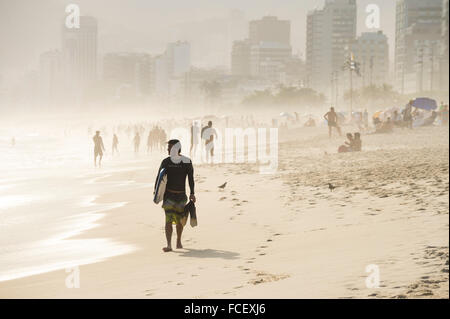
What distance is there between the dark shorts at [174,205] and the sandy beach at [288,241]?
0.49 metres

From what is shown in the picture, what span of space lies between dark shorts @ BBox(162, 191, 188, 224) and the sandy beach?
491mm

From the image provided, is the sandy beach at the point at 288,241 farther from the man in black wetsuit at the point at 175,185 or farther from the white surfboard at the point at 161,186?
the white surfboard at the point at 161,186

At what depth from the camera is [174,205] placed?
984 cm

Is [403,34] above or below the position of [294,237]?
above

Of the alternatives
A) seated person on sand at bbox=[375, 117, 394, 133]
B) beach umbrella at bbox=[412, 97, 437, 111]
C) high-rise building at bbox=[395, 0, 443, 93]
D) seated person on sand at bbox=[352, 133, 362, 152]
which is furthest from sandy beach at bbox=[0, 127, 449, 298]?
high-rise building at bbox=[395, 0, 443, 93]

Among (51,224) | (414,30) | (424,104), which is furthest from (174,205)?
(414,30)

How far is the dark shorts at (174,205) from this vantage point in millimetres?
9836

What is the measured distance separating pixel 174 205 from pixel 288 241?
174cm

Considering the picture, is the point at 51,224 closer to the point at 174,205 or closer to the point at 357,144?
the point at 174,205

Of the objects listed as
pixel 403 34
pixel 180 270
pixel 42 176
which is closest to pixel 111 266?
pixel 180 270

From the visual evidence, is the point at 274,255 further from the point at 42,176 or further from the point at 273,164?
the point at 42,176

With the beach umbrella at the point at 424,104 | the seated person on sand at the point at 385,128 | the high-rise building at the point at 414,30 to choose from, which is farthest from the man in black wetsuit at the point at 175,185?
the high-rise building at the point at 414,30

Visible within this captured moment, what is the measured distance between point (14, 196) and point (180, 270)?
12.2 meters

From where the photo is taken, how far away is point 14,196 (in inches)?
758
